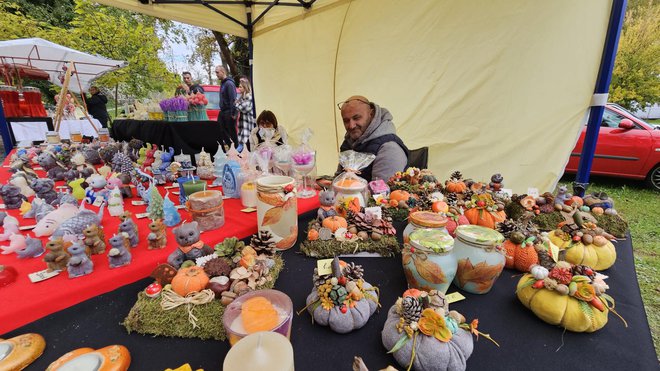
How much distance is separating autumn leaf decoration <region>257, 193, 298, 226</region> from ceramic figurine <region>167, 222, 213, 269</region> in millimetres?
252

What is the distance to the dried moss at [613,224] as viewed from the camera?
132 cm

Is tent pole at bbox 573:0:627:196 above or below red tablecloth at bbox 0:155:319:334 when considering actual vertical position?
above

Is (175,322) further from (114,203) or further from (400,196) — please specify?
(400,196)

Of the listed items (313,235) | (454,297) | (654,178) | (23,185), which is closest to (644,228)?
(654,178)

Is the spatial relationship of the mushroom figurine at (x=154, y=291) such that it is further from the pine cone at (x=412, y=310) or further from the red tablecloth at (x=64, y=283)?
the pine cone at (x=412, y=310)

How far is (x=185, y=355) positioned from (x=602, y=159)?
18.9ft

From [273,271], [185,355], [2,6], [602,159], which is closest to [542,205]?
[273,271]

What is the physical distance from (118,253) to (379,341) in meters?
0.91

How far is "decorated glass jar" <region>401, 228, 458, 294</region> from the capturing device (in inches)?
32.2

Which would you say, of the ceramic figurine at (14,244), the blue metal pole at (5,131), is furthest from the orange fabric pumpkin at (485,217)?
the blue metal pole at (5,131)

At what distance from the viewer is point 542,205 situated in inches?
55.3

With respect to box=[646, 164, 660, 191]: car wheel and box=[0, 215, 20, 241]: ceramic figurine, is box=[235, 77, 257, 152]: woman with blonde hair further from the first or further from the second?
box=[646, 164, 660, 191]: car wheel

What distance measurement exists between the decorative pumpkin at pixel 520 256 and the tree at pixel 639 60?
8.90 metres

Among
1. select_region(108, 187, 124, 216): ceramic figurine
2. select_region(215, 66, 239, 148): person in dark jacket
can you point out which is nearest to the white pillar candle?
select_region(108, 187, 124, 216): ceramic figurine
